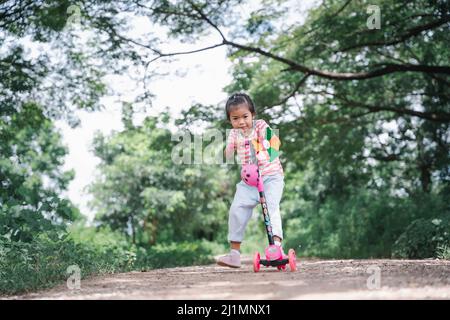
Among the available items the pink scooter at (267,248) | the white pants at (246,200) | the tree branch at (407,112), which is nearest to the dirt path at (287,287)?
the pink scooter at (267,248)

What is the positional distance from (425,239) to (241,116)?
17.7 ft

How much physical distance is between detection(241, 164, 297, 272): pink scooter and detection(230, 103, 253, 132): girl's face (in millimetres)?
403

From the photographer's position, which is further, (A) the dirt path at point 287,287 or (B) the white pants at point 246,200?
(B) the white pants at point 246,200

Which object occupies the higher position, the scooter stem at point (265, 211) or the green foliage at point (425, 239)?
the scooter stem at point (265, 211)

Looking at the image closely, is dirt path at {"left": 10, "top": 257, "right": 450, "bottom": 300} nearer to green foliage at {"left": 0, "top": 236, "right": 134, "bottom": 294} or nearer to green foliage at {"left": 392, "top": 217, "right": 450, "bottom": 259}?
green foliage at {"left": 0, "top": 236, "right": 134, "bottom": 294}

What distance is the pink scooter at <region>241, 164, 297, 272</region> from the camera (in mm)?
5238

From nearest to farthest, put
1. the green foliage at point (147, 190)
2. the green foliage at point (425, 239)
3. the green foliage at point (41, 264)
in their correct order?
the green foliage at point (41, 264)
the green foliage at point (425, 239)
the green foliage at point (147, 190)

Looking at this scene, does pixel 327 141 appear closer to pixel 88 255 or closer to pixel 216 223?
pixel 88 255

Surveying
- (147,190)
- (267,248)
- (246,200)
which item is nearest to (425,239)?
(246,200)

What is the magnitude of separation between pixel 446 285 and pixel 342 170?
50.7ft

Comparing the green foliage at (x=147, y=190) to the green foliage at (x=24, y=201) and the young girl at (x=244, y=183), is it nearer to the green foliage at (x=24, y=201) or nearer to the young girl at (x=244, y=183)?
the green foliage at (x=24, y=201)

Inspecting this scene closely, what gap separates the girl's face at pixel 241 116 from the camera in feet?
17.8
